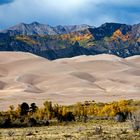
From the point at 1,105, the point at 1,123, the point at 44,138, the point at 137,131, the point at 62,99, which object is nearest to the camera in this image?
the point at 44,138

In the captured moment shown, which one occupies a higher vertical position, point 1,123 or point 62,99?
point 62,99

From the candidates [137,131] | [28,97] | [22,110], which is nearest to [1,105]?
[28,97]

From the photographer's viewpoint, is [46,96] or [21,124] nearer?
[21,124]

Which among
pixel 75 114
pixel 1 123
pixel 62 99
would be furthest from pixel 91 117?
pixel 62 99

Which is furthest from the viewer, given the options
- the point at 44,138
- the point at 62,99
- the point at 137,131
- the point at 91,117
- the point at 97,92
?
the point at 97,92

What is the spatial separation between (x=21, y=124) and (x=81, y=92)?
121 m

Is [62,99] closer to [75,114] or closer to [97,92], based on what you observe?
[97,92]

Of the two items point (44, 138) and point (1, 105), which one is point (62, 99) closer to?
point (1, 105)

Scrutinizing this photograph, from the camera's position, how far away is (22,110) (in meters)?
95.5

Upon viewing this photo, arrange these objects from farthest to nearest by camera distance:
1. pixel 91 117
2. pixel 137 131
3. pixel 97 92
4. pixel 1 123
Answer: pixel 97 92 → pixel 91 117 → pixel 1 123 → pixel 137 131

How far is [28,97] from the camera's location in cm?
16762

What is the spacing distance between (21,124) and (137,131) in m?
27.9

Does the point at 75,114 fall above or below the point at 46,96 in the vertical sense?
below

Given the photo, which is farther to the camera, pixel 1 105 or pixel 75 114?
pixel 1 105
